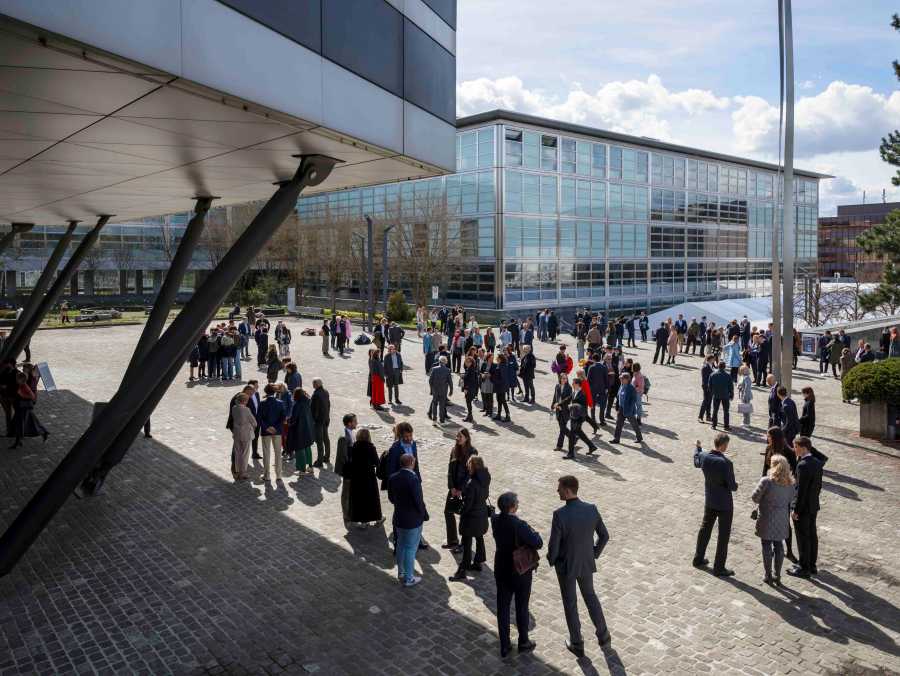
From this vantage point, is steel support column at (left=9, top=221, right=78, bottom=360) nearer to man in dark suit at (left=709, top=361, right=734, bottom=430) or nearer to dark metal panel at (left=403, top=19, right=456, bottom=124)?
dark metal panel at (left=403, top=19, right=456, bottom=124)

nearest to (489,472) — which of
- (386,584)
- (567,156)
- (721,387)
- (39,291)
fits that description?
(386,584)

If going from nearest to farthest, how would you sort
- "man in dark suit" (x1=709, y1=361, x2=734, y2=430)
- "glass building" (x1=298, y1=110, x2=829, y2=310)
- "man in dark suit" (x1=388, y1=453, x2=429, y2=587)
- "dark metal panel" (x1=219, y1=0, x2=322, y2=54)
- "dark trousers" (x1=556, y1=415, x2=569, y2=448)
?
"dark metal panel" (x1=219, y1=0, x2=322, y2=54) < "man in dark suit" (x1=388, y1=453, x2=429, y2=587) < "dark trousers" (x1=556, y1=415, x2=569, y2=448) < "man in dark suit" (x1=709, y1=361, x2=734, y2=430) < "glass building" (x1=298, y1=110, x2=829, y2=310)

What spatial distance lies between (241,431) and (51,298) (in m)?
10.6

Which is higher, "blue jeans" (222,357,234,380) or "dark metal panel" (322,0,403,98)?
"dark metal panel" (322,0,403,98)

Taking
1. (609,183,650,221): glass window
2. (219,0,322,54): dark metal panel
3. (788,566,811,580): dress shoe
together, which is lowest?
(788,566,811,580): dress shoe

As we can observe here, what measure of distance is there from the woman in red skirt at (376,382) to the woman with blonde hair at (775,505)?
10981 millimetres

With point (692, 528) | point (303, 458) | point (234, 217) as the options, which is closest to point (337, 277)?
point (234, 217)

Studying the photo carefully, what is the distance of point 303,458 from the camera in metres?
12.2

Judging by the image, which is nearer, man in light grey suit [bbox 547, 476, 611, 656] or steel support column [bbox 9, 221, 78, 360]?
man in light grey suit [bbox 547, 476, 611, 656]

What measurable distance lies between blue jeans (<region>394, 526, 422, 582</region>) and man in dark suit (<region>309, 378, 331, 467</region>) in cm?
478

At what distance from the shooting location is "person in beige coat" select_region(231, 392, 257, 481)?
1166 cm

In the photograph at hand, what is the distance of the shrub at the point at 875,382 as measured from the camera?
598 inches

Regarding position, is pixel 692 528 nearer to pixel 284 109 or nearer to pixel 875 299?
pixel 284 109

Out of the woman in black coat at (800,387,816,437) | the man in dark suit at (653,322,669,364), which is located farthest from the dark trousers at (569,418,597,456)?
the man in dark suit at (653,322,669,364)
